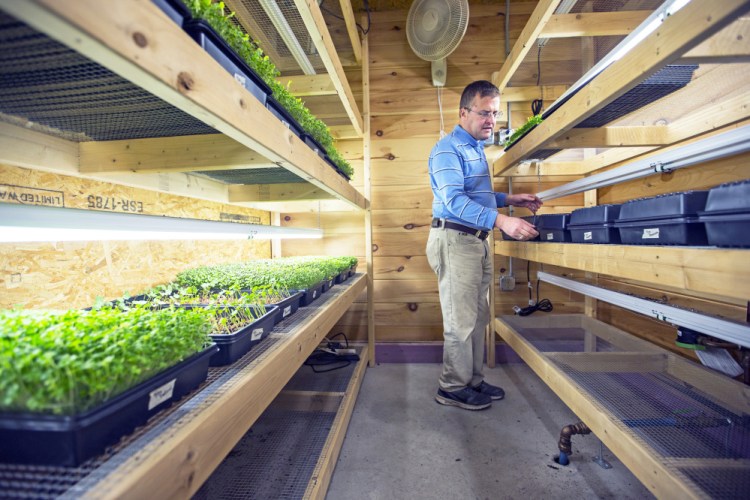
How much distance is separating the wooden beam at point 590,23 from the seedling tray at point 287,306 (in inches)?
69.2

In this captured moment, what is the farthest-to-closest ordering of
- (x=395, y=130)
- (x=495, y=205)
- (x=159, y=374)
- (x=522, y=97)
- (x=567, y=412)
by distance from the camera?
(x=395, y=130) < (x=522, y=97) < (x=495, y=205) < (x=567, y=412) < (x=159, y=374)

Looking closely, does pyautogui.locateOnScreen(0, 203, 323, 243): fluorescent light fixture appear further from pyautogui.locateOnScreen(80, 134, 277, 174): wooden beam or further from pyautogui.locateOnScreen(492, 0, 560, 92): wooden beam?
pyautogui.locateOnScreen(492, 0, 560, 92): wooden beam

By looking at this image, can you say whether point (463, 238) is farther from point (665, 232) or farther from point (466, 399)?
point (665, 232)

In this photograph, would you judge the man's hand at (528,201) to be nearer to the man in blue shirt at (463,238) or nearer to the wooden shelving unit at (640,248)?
the man in blue shirt at (463,238)

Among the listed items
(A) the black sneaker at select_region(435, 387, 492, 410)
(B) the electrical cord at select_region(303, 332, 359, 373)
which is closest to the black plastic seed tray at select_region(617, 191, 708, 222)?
(A) the black sneaker at select_region(435, 387, 492, 410)

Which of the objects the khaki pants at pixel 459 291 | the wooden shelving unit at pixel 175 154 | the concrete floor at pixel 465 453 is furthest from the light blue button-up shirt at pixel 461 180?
the concrete floor at pixel 465 453

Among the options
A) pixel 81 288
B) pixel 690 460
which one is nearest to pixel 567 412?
pixel 690 460

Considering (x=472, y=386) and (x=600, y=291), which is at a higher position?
(x=600, y=291)

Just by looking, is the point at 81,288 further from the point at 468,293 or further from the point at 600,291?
the point at 600,291

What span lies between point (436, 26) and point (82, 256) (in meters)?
2.42

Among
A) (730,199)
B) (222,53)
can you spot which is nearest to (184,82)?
(222,53)

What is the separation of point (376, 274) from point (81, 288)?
196 centimetres

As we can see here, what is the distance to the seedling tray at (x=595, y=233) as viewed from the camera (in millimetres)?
1206

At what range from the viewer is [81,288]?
1.35m
